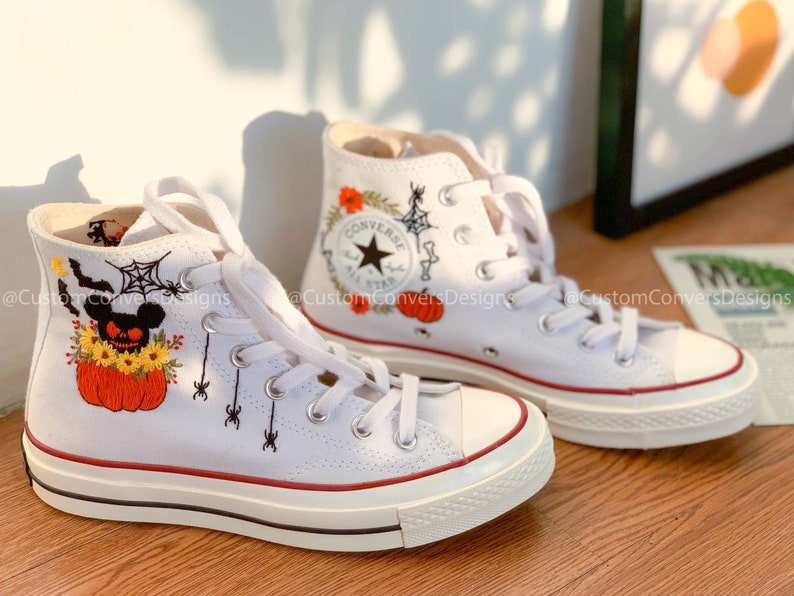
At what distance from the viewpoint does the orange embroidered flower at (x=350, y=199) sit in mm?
932

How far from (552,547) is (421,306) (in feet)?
1.03

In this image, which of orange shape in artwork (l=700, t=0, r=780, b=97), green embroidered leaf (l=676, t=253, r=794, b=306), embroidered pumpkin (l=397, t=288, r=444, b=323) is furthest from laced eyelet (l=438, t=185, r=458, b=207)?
orange shape in artwork (l=700, t=0, r=780, b=97)

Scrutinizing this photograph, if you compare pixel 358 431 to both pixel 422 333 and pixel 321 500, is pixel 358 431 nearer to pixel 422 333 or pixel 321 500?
pixel 321 500

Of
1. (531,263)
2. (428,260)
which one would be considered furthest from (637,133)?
(428,260)

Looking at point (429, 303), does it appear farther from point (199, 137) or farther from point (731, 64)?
point (731, 64)

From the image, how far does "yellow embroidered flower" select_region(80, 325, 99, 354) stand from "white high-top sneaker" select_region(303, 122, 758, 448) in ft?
1.03

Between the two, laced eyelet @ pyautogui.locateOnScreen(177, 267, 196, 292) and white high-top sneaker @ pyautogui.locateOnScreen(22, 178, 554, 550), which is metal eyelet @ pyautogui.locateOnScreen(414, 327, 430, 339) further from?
laced eyelet @ pyautogui.locateOnScreen(177, 267, 196, 292)

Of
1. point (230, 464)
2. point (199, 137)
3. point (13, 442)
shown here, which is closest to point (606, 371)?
point (230, 464)

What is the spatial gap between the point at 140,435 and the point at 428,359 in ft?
1.21

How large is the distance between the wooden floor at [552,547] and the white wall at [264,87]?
0.96ft

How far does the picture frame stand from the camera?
3.99 ft

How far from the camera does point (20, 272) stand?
0.93 meters

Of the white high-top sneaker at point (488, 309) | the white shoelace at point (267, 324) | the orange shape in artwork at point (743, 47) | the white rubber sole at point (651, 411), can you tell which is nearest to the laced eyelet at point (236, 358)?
the white shoelace at point (267, 324)

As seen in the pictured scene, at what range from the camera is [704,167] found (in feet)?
4.68
